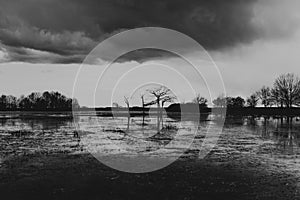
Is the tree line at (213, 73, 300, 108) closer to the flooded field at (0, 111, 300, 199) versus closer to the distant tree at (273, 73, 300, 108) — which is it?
the distant tree at (273, 73, 300, 108)

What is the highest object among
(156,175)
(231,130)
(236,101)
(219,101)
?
(219,101)

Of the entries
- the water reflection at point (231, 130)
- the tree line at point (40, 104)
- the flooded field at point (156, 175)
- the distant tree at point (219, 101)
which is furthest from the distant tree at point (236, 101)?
the flooded field at point (156, 175)

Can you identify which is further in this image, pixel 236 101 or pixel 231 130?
pixel 236 101

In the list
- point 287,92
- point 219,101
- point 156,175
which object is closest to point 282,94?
point 287,92

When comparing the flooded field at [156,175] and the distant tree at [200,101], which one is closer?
the flooded field at [156,175]

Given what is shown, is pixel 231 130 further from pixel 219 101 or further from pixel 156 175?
pixel 219 101

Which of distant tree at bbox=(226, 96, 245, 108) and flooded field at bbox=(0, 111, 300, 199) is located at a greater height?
distant tree at bbox=(226, 96, 245, 108)

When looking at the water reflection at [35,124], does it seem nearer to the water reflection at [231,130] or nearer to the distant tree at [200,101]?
the water reflection at [231,130]

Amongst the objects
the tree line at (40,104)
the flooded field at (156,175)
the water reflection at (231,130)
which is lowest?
the flooded field at (156,175)

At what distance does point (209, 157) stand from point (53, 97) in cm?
19319

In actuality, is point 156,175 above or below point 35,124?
below

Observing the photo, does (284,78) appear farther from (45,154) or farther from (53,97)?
(53,97)

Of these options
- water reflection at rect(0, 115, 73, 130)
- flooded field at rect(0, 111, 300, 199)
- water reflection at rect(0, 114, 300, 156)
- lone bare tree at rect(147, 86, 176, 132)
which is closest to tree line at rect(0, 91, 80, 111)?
lone bare tree at rect(147, 86, 176, 132)

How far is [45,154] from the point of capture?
18.4 m
